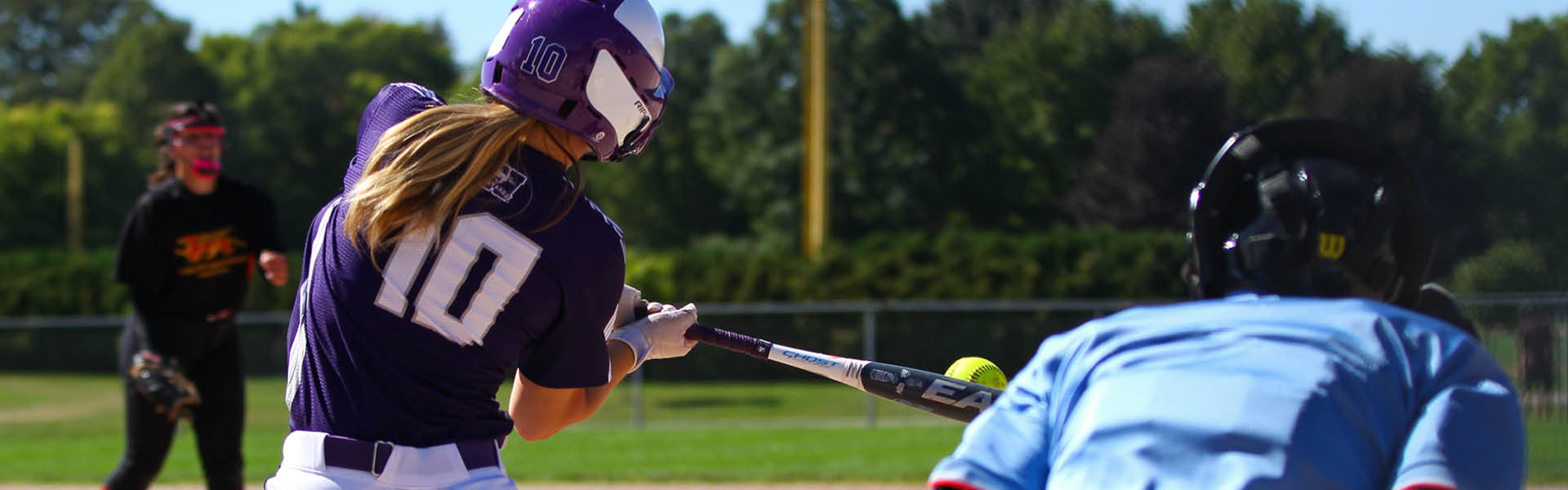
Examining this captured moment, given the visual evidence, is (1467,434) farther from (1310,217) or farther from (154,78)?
(154,78)

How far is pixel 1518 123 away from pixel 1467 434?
13829mm

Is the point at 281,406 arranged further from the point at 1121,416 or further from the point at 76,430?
the point at 1121,416

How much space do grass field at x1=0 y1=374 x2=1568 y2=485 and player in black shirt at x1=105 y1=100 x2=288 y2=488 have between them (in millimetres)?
3721

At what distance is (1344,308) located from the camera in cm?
155

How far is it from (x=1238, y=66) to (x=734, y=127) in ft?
87.8

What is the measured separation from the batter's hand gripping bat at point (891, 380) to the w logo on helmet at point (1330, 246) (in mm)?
1081

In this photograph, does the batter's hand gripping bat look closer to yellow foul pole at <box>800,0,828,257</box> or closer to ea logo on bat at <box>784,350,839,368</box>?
ea logo on bat at <box>784,350,839,368</box>

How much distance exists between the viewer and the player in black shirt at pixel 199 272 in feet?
20.7

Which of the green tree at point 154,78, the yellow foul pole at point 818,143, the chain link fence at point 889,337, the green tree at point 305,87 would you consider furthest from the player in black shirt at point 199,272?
the green tree at point 154,78

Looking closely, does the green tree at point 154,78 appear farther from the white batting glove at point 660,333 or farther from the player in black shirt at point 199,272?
the white batting glove at point 660,333

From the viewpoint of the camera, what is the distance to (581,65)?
253cm

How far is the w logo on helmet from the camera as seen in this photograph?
64.5 inches

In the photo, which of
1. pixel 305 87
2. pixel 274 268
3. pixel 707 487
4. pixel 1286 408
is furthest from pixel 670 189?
pixel 1286 408

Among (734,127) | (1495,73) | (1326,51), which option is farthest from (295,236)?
(1495,73)
